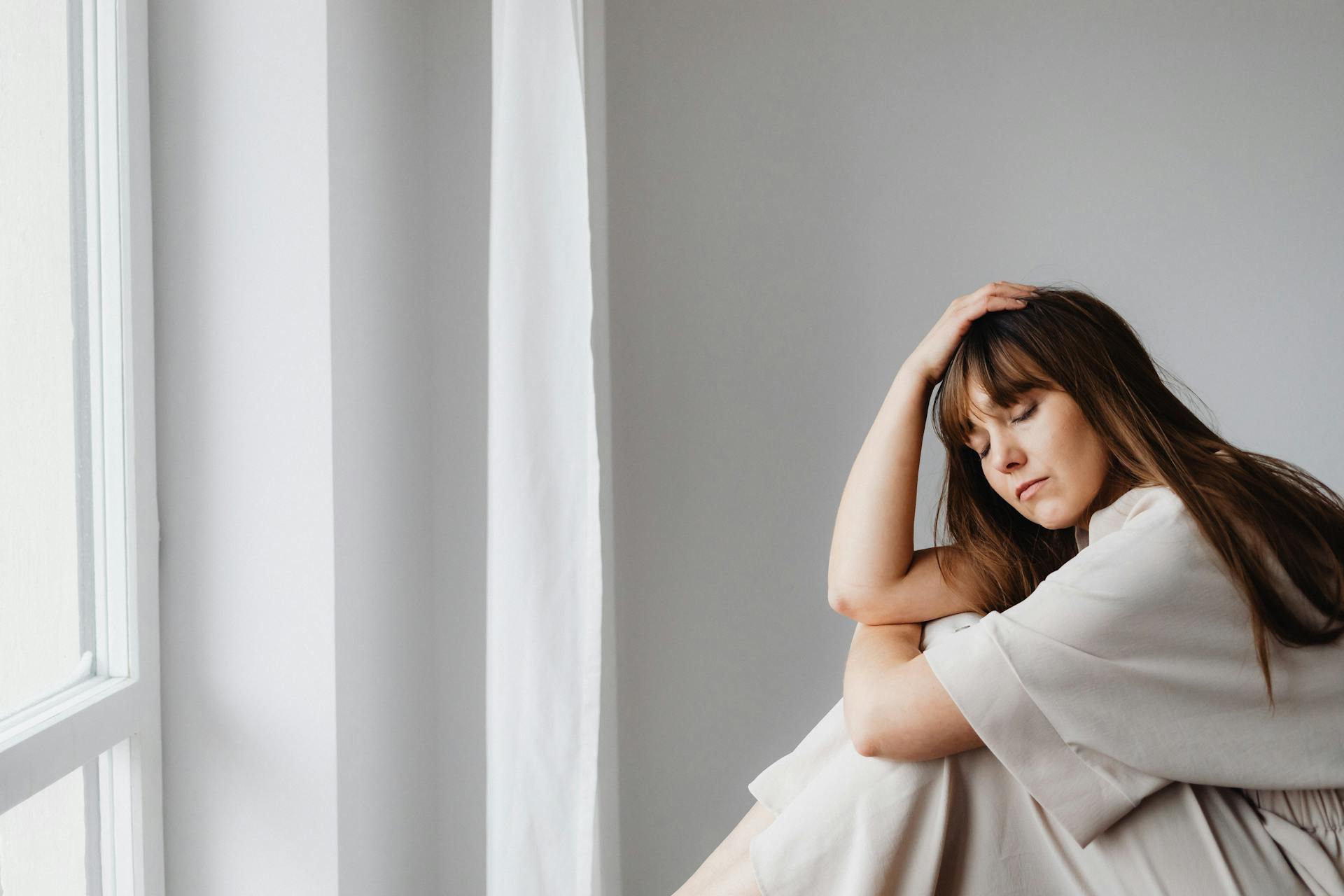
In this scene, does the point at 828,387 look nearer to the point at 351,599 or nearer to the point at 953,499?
the point at 953,499

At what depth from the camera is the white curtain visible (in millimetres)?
1137

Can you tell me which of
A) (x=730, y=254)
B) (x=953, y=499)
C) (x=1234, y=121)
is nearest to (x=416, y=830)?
(x=953, y=499)

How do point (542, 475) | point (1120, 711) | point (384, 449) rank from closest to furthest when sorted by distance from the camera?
1. point (1120, 711)
2. point (542, 475)
3. point (384, 449)

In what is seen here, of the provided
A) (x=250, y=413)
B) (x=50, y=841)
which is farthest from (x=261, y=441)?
(x=50, y=841)

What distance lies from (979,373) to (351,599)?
0.75 m

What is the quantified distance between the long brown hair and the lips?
64mm

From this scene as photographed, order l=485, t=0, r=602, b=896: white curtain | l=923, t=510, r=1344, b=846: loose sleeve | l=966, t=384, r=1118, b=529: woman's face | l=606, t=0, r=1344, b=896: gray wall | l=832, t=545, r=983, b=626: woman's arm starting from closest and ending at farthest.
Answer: l=923, t=510, r=1344, b=846: loose sleeve, l=966, t=384, r=1118, b=529: woman's face, l=832, t=545, r=983, b=626: woman's arm, l=485, t=0, r=602, b=896: white curtain, l=606, t=0, r=1344, b=896: gray wall

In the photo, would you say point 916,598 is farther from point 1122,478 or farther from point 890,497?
point 1122,478

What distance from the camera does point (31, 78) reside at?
35.0 inches

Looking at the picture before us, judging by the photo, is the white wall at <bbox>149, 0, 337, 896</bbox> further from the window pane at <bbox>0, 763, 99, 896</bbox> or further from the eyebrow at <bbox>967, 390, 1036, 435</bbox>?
the eyebrow at <bbox>967, 390, 1036, 435</bbox>

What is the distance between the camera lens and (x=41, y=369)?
890mm

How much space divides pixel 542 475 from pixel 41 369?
1.68 feet

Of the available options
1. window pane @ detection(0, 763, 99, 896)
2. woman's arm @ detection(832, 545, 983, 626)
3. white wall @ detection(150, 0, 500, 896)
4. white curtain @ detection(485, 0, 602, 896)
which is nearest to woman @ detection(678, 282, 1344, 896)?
woman's arm @ detection(832, 545, 983, 626)

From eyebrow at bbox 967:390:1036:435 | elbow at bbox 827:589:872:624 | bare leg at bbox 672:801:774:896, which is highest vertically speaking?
eyebrow at bbox 967:390:1036:435
